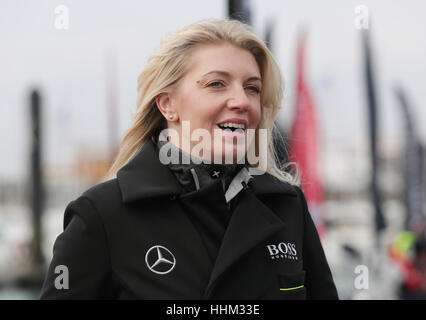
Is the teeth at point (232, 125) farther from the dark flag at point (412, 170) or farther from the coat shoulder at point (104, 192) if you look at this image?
the dark flag at point (412, 170)

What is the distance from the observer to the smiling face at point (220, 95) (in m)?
1.71

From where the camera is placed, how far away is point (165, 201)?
1.77 metres

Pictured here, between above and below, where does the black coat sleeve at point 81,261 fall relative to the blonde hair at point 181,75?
below

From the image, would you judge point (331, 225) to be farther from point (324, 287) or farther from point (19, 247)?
point (324, 287)

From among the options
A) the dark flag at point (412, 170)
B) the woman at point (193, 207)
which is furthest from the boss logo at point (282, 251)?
the dark flag at point (412, 170)

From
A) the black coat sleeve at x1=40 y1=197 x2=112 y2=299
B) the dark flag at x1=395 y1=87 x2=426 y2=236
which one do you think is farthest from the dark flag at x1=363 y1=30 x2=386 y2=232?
the black coat sleeve at x1=40 y1=197 x2=112 y2=299

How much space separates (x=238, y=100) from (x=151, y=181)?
1.11 feet

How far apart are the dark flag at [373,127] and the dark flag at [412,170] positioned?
0.47m

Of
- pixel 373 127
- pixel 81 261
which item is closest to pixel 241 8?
pixel 81 261

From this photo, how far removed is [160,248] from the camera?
5.60ft

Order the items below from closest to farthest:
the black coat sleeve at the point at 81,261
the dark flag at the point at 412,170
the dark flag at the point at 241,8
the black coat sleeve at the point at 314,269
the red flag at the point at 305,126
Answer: the black coat sleeve at the point at 81,261 → the black coat sleeve at the point at 314,269 → the dark flag at the point at 241,8 → the red flag at the point at 305,126 → the dark flag at the point at 412,170

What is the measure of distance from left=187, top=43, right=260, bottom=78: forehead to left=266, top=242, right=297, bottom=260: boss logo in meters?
0.50

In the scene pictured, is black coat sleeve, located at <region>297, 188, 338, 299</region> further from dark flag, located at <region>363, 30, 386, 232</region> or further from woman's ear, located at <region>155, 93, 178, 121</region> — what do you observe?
dark flag, located at <region>363, 30, 386, 232</region>

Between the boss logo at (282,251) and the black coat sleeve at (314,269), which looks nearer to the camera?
the boss logo at (282,251)
